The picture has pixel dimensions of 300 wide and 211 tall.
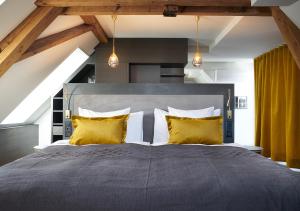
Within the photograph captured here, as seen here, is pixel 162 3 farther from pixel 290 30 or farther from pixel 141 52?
pixel 141 52

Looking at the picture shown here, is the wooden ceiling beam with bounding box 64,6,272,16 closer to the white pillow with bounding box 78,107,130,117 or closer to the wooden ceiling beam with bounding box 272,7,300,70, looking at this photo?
the wooden ceiling beam with bounding box 272,7,300,70

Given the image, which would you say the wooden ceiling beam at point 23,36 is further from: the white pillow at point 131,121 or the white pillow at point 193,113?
the white pillow at point 193,113

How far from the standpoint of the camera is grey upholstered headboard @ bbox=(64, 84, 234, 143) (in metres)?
3.82

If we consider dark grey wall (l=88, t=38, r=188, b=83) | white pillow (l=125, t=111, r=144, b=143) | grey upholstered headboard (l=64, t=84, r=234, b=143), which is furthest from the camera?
dark grey wall (l=88, t=38, r=188, b=83)

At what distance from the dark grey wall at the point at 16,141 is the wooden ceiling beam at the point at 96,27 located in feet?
6.23

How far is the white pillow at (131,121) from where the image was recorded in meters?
3.34

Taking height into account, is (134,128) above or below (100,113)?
below

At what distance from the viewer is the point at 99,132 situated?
3074mm

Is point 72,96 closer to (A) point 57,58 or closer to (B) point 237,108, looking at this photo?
(A) point 57,58

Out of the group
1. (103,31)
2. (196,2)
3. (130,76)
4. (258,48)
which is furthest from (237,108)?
(196,2)

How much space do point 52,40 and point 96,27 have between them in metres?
0.92

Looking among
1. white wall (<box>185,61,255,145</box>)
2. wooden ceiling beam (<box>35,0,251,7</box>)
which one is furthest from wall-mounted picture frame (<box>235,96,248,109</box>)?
wooden ceiling beam (<box>35,0,251,7</box>)

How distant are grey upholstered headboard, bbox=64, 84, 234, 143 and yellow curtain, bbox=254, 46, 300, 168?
52.4 inches

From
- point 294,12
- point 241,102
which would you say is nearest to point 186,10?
point 294,12
